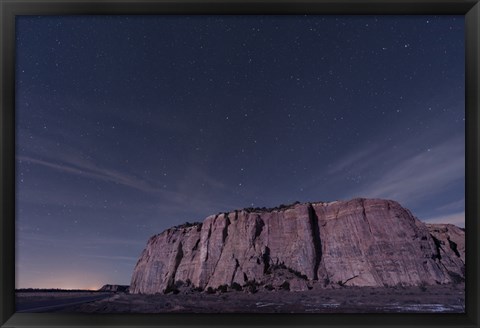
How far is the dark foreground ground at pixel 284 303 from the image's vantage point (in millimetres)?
2098

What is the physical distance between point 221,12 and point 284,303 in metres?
1.75

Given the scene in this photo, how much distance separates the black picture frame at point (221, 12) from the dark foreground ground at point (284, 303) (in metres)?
0.07

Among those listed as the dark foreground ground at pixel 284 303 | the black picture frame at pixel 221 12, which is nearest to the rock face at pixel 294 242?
the dark foreground ground at pixel 284 303

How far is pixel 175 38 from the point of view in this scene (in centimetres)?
275

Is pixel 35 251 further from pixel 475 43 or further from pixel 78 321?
pixel 475 43

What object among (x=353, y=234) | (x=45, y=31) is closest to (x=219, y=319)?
(x=45, y=31)

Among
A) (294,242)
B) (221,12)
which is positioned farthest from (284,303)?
(294,242)

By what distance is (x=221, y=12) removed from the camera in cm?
196

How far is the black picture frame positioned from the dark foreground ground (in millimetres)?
66

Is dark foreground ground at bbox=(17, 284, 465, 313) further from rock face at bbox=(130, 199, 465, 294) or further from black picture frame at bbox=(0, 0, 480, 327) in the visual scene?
rock face at bbox=(130, 199, 465, 294)

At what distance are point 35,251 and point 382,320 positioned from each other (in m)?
2.25

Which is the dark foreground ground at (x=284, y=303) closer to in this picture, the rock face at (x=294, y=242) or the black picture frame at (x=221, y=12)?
the black picture frame at (x=221, y=12)

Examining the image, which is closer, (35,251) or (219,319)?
(219,319)

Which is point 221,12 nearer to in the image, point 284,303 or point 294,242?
point 284,303
